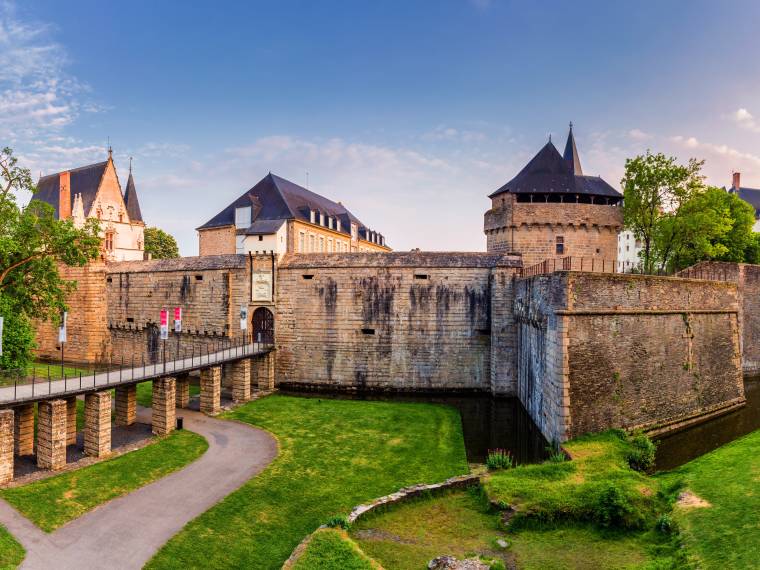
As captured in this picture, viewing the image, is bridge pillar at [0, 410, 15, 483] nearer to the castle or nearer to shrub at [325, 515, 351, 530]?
shrub at [325, 515, 351, 530]

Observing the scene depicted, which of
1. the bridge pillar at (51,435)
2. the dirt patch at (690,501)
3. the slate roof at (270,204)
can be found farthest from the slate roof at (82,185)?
the dirt patch at (690,501)

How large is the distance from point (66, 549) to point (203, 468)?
4548 mm

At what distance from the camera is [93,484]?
12.4 metres

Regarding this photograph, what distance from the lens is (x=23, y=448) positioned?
47.9 ft

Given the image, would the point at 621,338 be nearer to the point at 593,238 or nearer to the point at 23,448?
the point at 593,238

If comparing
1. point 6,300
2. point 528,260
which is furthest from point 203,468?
point 528,260

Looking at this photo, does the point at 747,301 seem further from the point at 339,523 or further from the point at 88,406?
the point at 88,406

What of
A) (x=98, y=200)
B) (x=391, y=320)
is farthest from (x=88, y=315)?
(x=391, y=320)

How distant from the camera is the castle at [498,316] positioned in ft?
54.9

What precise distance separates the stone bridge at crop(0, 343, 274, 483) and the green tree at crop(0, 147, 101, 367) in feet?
8.83

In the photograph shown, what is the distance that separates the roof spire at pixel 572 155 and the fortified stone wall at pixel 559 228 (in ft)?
16.9

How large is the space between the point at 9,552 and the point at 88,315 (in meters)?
25.8

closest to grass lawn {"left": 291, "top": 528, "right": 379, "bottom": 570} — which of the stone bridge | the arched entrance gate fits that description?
the stone bridge

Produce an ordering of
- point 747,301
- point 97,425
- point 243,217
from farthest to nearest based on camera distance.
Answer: point 243,217 → point 747,301 → point 97,425
